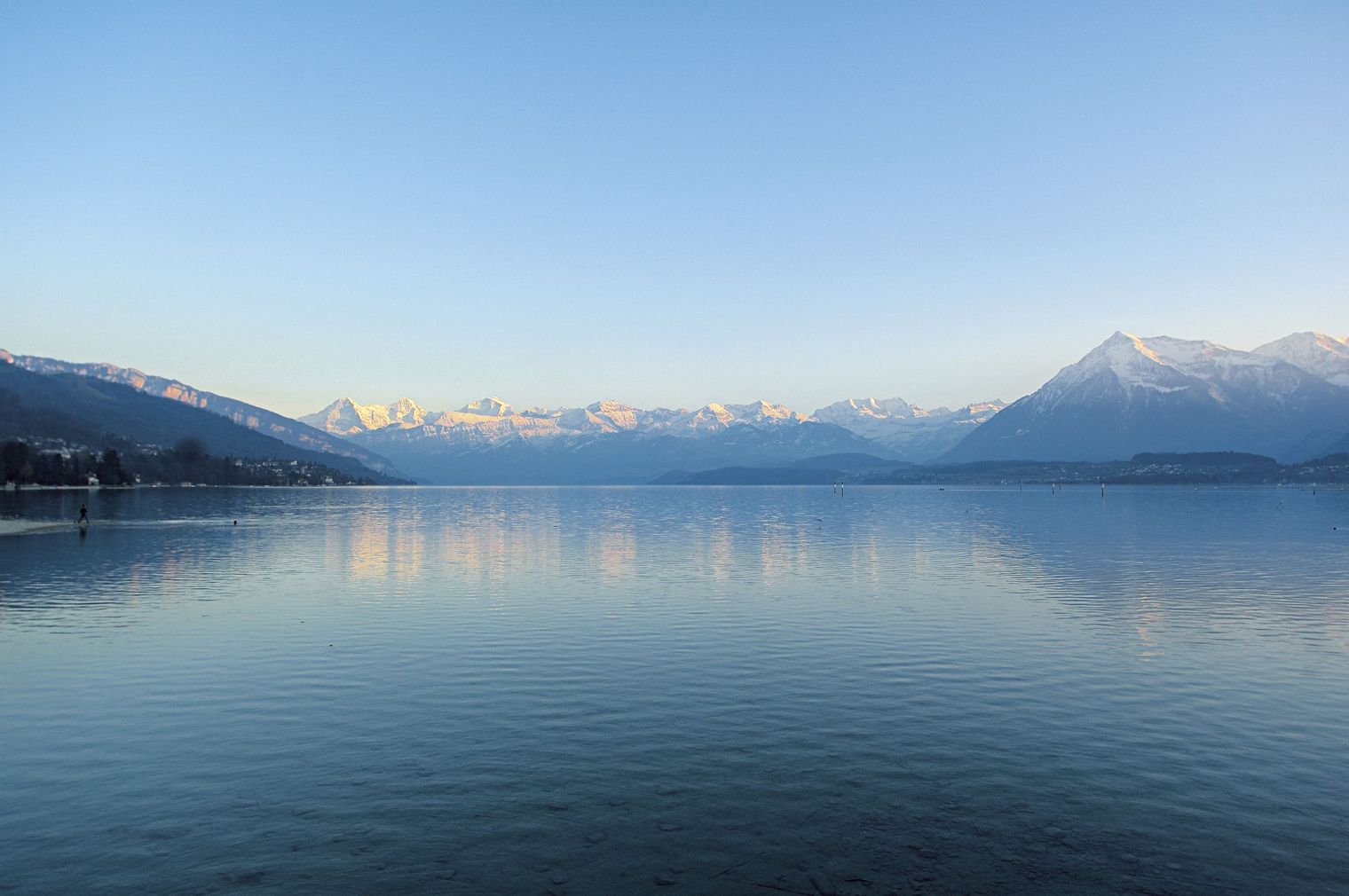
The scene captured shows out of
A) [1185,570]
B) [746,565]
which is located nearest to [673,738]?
[746,565]

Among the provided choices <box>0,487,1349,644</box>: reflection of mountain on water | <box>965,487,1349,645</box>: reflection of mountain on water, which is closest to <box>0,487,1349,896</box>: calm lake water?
<box>965,487,1349,645</box>: reflection of mountain on water

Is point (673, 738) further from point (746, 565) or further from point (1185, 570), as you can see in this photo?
point (1185, 570)

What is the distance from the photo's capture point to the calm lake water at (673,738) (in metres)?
18.6

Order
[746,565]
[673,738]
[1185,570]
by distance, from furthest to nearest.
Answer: [746,565], [1185,570], [673,738]

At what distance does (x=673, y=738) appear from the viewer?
27547 millimetres

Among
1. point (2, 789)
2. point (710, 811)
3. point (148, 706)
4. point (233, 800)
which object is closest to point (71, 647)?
point (148, 706)

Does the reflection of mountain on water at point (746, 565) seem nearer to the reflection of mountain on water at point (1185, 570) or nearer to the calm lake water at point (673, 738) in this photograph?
the reflection of mountain on water at point (1185, 570)

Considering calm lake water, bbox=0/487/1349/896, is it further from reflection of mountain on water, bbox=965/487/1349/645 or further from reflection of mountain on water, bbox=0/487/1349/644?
reflection of mountain on water, bbox=0/487/1349/644

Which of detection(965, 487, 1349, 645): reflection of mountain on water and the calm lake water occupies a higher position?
the calm lake water

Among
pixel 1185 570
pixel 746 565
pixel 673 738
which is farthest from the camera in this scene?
pixel 746 565

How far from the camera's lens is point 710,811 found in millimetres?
21266

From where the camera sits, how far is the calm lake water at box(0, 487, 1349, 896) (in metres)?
18.6

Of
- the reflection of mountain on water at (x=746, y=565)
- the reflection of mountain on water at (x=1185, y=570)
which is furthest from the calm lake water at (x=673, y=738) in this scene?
the reflection of mountain on water at (x=746, y=565)

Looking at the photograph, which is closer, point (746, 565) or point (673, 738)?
point (673, 738)
